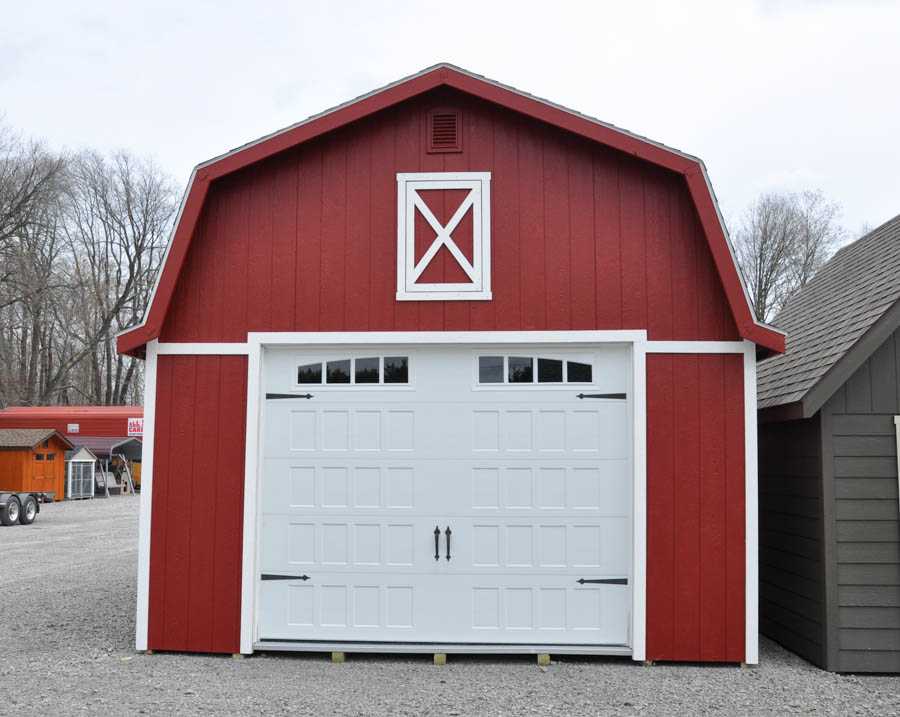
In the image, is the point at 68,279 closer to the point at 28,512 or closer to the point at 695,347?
the point at 28,512

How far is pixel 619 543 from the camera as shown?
7.44m

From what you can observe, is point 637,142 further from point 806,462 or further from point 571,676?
point 571,676

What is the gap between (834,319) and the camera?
28.4 ft

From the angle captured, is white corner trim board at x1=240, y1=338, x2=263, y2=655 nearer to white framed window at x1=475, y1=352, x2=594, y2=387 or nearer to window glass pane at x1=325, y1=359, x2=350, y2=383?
window glass pane at x1=325, y1=359, x2=350, y2=383

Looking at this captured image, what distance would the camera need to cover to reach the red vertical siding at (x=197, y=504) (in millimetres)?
7492

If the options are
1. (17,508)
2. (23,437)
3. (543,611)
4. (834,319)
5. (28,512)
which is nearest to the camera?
(543,611)

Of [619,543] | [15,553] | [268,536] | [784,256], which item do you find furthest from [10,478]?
[784,256]

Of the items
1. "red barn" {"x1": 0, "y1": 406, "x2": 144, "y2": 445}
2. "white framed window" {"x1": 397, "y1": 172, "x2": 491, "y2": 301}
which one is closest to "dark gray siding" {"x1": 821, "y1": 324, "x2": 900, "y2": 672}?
"white framed window" {"x1": 397, "y1": 172, "x2": 491, "y2": 301}

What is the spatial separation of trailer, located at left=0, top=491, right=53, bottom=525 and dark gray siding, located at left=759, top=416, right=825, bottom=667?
17.1 metres

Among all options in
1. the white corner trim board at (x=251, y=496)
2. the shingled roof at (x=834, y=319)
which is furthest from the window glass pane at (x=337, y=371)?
the shingled roof at (x=834, y=319)

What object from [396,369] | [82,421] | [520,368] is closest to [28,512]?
[82,421]

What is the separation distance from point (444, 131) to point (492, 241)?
3.46ft

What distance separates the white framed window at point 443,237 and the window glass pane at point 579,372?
0.91 m

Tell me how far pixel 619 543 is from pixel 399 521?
6.01ft
